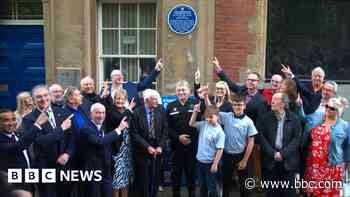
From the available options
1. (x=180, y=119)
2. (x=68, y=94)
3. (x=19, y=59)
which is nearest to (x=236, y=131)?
(x=180, y=119)

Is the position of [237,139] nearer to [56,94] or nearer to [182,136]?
[182,136]

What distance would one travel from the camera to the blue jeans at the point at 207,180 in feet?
19.7

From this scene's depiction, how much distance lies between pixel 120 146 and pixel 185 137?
35.1 inches

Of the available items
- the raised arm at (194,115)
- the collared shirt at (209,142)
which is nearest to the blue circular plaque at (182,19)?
the raised arm at (194,115)

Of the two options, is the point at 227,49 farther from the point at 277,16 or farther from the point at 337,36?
the point at 337,36

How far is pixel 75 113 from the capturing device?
5633 mm

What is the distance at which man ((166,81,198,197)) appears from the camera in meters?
6.30

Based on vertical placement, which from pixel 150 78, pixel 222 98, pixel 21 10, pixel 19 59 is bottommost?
pixel 222 98

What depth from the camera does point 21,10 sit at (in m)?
9.11

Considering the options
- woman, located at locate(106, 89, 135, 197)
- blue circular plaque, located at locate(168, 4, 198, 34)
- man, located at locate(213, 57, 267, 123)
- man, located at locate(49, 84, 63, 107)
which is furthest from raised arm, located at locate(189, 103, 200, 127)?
blue circular plaque, located at locate(168, 4, 198, 34)

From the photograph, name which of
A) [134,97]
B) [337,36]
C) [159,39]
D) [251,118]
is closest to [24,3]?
[159,39]

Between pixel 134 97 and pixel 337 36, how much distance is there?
14.0 ft

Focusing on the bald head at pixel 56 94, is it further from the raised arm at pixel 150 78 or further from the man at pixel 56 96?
the raised arm at pixel 150 78

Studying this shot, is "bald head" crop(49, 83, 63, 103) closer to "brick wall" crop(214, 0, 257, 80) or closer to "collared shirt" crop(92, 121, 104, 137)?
"collared shirt" crop(92, 121, 104, 137)
